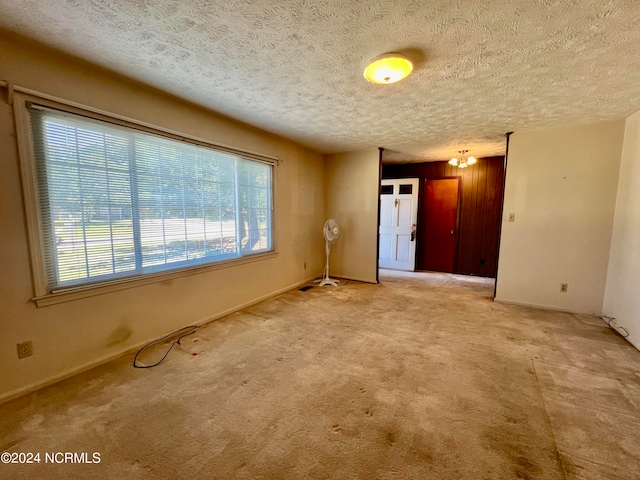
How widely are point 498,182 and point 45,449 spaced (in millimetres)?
6536

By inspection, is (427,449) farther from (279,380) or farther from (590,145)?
(590,145)

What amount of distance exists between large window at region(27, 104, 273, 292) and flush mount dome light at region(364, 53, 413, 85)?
6.24 feet

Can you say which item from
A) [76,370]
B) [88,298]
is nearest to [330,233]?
[88,298]

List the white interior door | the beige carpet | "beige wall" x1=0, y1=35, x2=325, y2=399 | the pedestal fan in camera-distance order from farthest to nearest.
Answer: the white interior door
the pedestal fan
"beige wall" x1=0, y1=35, x2=325, y2=399
the beige carpet

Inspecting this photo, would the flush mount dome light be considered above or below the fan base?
above

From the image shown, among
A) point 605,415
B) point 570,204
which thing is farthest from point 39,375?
point 570,204

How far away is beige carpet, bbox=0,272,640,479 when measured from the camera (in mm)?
1319

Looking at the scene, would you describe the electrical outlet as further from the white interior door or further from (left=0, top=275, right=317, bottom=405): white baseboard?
the white interior door

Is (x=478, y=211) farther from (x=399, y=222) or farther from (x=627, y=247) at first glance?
(x=627, y=247)

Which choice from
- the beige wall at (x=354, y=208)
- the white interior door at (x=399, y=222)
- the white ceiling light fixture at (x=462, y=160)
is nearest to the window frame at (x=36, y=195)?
the beige wall at (x=354, y=208)

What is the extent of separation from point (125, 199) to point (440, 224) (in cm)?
544

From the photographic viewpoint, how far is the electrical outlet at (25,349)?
179cm

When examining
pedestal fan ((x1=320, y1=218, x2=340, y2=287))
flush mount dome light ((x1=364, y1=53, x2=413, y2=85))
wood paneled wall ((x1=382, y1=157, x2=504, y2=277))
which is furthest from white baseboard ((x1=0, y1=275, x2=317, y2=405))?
wood paneled wall ((x1=382, y1=157, x2=504, y2=277))

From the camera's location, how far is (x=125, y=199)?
7.38 feet
